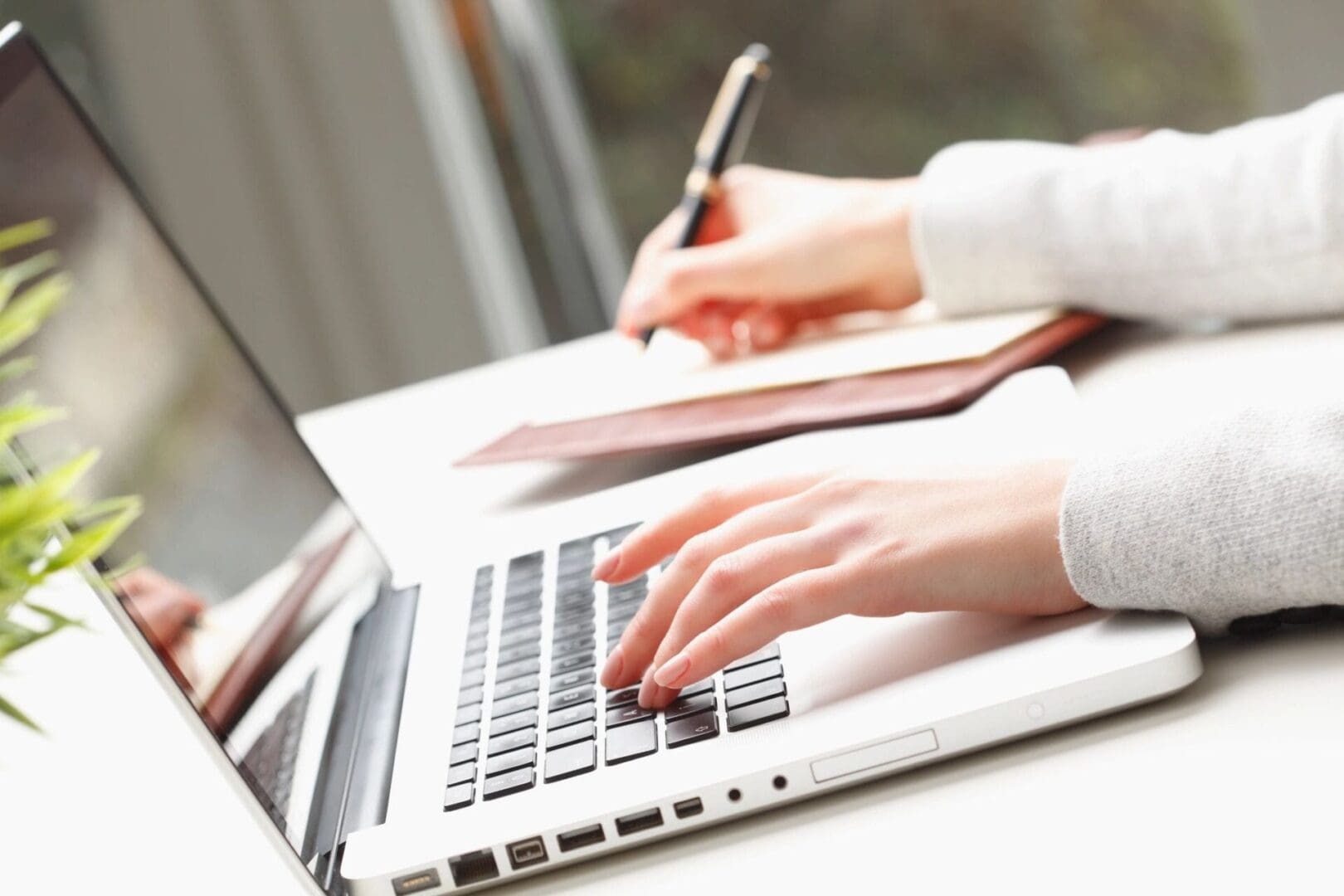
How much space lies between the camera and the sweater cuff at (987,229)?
2.65ft

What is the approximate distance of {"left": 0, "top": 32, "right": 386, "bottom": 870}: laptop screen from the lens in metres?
0.49

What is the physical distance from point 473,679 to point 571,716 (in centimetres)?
8

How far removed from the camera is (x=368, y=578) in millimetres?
713

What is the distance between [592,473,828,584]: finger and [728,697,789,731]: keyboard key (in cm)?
10

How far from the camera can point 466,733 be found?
531 mm

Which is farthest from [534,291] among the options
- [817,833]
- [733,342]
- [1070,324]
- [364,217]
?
[817,833]

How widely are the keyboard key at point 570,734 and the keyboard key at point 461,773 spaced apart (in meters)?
0.03

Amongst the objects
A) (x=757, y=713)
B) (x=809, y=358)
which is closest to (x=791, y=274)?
(x=809, y=358)

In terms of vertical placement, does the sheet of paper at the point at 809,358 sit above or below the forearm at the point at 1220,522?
below

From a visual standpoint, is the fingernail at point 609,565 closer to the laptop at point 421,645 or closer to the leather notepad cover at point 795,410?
the laptop at point 421,645

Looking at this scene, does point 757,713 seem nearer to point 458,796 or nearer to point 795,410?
point 458,796

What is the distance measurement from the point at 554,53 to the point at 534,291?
39 cm

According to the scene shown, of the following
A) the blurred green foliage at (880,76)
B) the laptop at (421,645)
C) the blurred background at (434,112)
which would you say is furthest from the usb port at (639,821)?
the blurred green foliage at (880,76)

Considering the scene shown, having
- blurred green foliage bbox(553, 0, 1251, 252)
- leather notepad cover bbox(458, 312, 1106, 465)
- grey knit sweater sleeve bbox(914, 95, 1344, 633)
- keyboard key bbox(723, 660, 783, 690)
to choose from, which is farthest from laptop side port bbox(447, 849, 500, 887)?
blurred green foliage bbox(553, 0, 1251, 252)
